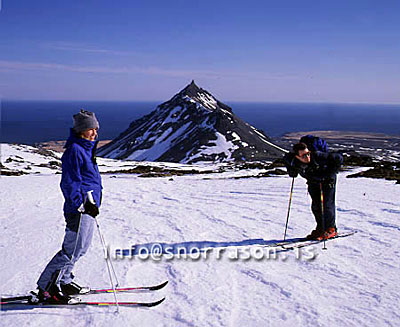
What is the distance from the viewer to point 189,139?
109812mm

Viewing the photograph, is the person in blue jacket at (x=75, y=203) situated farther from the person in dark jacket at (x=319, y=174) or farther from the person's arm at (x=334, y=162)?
the person's arm at (x=334, y=162)

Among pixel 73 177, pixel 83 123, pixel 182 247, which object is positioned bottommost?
pixel 182 247

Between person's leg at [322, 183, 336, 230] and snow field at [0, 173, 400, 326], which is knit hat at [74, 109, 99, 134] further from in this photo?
person's leg at [322, 183, 336, 230]

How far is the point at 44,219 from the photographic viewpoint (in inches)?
380

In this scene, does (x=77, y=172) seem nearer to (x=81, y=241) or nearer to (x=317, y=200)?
(x=81, y=241)

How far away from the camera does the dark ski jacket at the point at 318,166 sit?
669 cm

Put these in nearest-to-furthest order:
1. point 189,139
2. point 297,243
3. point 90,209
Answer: point 90,209 → point 297,243 → point 189,139

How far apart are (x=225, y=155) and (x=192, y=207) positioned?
78325 millimetres

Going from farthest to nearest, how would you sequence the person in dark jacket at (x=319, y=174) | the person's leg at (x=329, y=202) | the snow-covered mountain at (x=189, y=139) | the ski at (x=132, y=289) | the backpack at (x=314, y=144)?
1. the snow-covered mountain at (x=189, y=139)
2. the person's leg at (x=329, y=202)
3. the backpack at (x=314, y=144)
4. the person in dark jacket at (x=319, y=174)
5. the ski at (x=132, y=289)

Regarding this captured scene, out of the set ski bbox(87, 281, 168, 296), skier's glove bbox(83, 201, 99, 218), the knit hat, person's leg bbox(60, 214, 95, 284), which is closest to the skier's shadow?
ski bbox(87, 281, 168, 296)

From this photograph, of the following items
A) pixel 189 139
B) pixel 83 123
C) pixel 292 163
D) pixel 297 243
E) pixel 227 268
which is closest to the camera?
pixel 83 123

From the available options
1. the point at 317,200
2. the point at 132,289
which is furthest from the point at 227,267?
the point at 317,200

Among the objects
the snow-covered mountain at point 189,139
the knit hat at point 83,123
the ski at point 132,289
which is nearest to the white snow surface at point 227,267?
the ski at point 132,289

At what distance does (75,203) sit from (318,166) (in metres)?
4.77
